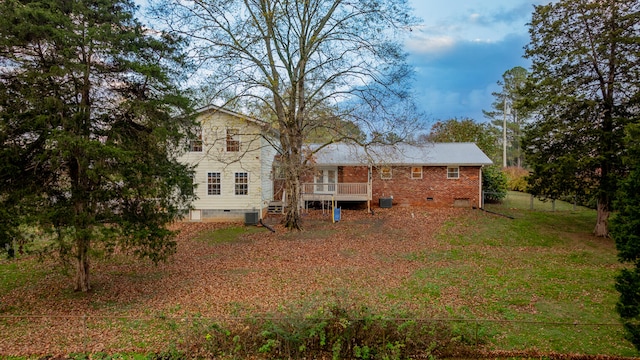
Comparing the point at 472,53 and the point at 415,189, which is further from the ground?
the point at 472,53

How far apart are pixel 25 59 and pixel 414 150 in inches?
809

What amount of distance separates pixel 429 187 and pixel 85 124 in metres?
19.1

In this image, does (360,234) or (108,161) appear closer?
(108,161)

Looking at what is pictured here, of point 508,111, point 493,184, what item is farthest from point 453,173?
point 508,111

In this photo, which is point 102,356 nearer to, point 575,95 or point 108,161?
point 108,161

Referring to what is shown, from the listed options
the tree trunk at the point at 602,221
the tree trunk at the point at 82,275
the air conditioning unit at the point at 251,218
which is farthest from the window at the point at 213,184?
the tree trunk at the point at 602,221

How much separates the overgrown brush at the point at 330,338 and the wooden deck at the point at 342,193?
13.9m

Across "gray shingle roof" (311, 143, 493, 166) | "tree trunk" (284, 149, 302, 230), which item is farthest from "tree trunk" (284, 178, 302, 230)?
"gray shingle roof" (311, 143, 493, 166)

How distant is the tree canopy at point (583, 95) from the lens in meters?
13.8

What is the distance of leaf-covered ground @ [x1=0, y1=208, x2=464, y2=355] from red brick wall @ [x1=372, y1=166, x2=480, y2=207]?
5268mm

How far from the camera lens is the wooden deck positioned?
67.5ft

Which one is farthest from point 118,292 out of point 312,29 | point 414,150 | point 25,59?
point 414,150

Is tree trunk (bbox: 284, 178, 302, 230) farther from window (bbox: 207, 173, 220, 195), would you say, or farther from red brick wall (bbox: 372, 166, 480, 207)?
red brick wall (bbox: 372, 166, 480, 207)

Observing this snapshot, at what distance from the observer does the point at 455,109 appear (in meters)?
34.4
